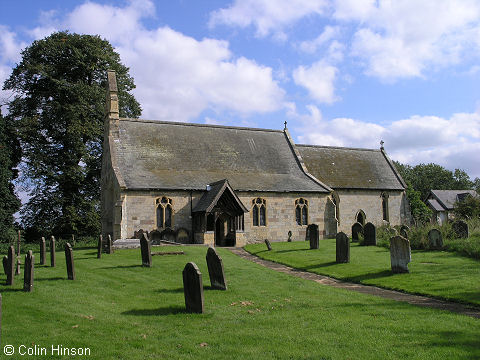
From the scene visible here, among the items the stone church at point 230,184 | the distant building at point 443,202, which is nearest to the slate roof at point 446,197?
the distant building at point 443,202

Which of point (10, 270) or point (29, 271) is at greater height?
point (29, 271)

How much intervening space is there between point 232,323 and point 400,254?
8702 millimetres

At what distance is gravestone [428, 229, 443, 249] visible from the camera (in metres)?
21.1

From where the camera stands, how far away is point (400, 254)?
50.0ft

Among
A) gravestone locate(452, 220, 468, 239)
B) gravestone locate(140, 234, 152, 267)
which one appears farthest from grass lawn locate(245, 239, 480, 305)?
gravestone locate(140, 234, 152, 267)

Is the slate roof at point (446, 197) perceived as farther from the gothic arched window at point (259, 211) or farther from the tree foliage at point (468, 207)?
the gothic arched window at point (259, 211)

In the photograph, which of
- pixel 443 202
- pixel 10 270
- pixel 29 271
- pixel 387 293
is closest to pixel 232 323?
pixel 387 293

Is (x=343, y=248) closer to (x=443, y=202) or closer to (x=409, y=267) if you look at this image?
(x=409, y=267)

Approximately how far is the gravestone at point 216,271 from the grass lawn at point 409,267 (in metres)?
5.33

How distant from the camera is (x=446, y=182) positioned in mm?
87562

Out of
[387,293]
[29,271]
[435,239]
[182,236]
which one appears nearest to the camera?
[29,271]

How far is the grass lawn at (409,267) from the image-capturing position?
12552 mm

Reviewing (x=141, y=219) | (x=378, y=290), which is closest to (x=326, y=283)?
(x=378, y=290)

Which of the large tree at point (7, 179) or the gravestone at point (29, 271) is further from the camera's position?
the large tree at point (7, 179)
